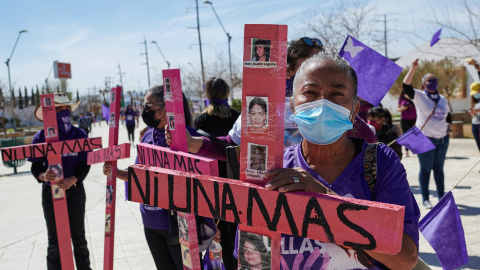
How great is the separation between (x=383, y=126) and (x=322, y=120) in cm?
591

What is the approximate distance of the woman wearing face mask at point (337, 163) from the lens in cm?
137

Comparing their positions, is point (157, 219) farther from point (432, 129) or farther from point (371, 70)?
point (432, 129)

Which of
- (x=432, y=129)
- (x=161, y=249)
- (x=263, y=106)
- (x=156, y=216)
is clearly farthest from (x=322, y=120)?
(x=432, y=129)

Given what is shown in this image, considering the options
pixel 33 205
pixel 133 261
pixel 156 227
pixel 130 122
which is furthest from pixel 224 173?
pixel 130 122

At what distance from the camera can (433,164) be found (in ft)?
21.4

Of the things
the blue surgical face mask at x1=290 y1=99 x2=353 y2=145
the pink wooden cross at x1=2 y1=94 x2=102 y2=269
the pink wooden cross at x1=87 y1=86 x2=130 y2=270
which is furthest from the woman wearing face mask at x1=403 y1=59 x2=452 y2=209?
the blue surgical face mask at x1=290 y1=99 x2=353 y2=145

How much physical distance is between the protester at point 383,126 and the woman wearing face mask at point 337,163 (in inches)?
212

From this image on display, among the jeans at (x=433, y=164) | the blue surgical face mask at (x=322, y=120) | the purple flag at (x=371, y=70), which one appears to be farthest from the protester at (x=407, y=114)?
the blue surgical face mask at (x=322, y=120)

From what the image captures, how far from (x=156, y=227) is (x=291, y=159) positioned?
6.15 ft

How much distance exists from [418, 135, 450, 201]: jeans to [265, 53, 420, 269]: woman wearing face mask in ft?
17.7

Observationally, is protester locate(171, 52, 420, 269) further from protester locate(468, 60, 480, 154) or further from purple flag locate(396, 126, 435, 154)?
protester locate(468, 60, 480, 154)

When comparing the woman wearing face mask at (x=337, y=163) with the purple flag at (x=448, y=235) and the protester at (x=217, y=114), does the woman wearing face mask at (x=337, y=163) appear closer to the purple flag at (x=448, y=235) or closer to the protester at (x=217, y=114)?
the purple flag at (x=448, y=235)

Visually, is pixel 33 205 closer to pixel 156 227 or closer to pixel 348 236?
pixel 156 227

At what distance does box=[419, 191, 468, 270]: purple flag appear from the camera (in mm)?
3193
